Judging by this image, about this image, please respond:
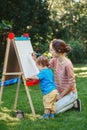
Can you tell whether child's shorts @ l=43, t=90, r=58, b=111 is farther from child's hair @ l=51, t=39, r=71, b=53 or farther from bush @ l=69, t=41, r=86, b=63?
bush @ l=69, t=41, r=86, b=63

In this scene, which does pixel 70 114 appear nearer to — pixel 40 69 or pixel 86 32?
pixel 40 69

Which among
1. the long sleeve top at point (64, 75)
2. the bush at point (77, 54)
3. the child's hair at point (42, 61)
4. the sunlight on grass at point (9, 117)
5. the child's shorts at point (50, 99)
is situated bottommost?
the bush at point (77, 54)

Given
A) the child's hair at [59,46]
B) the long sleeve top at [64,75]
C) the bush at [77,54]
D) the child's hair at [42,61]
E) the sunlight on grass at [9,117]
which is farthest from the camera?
the bush at [77,54]

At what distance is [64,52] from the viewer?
24.7 feet

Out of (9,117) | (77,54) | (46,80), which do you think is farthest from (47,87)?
(77,54)

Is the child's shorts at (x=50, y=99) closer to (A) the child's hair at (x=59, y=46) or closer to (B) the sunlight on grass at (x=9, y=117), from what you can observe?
(B) the sunlight on grass at (x=9, y=117)

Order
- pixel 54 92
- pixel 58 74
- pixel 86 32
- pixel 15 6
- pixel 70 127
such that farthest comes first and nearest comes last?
pixel 86 32 → pixel 15 6 → pixel 58 74 → pixel 54 92 → pixel 70 127

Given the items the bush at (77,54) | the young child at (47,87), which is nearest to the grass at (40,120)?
the young child at (47,87)

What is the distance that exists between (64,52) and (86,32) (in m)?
32.0

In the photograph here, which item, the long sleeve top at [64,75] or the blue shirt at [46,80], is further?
the long sleeve top at [64,75]

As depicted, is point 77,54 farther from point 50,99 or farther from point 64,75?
point 50,99

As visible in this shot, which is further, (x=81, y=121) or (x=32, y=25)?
(x=32, y=25)

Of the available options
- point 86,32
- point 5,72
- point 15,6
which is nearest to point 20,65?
point 5,72

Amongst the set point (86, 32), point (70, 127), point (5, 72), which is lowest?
point (86, 32)
